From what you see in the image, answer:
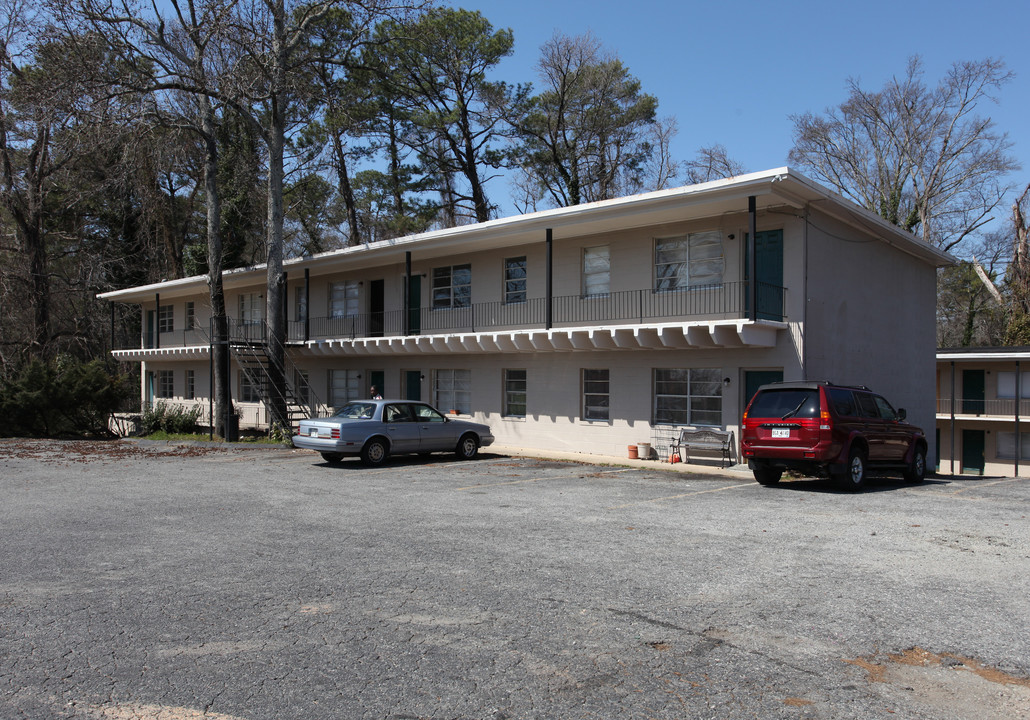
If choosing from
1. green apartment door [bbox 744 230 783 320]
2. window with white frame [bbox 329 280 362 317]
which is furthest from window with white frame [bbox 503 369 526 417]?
window with white frame [bbox 329 280 362 317]

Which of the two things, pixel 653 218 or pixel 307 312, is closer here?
pixel 653 218

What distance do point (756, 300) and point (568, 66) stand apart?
2226 centimetres

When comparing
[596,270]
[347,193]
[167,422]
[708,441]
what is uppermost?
[347,193]

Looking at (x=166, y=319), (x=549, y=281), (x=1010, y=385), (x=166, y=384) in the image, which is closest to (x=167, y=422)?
(x=166, y=384)

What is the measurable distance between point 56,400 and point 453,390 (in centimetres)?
1458

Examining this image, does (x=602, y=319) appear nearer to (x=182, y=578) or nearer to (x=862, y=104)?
(x=182, y=578)

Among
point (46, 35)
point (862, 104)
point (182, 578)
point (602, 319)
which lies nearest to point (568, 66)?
point (862, 104)

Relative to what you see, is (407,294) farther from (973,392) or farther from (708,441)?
(973,392)

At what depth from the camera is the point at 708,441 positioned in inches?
691

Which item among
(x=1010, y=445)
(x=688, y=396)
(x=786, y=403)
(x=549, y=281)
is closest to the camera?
(x=786, y=403)

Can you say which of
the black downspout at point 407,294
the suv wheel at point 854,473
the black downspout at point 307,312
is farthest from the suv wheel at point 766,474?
the black downspout at point 307,312

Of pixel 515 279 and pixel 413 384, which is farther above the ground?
pixel 515 279

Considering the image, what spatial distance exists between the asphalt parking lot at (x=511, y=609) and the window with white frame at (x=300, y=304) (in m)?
19.2

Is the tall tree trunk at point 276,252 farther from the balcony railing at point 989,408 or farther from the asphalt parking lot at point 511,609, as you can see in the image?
the balcony railing at point 989,408
